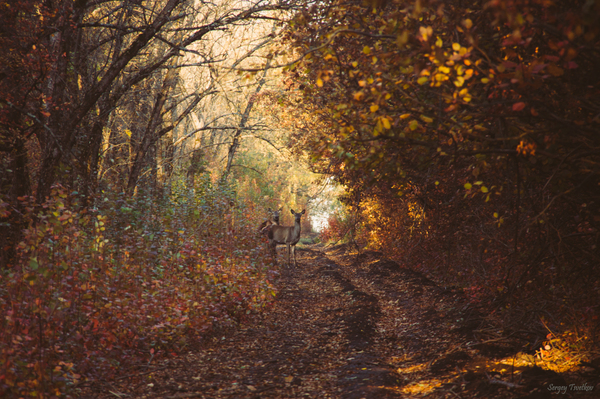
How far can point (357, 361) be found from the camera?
252 inches

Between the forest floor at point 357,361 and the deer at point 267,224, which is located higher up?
the deer at point 267,224

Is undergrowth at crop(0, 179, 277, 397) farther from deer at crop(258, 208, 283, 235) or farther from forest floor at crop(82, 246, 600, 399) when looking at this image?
deer at crop(258, 208, 283, 235)

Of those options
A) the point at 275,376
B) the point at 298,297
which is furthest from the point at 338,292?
the point at 275,376

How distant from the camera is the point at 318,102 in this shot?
32.4 ft

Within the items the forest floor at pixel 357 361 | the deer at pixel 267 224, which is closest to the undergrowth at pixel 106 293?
the forest floor at pixel 357 361

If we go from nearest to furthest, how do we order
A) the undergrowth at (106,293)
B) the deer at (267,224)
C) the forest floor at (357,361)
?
the undergrowth at (106,293) → the forest floor at (357,361) → the deer at (267,224)

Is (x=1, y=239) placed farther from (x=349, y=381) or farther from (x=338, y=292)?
(x=338, y=292)

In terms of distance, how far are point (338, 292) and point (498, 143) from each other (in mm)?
8481

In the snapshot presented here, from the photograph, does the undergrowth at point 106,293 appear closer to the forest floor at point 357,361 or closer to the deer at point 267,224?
the forest floor at point 357,361

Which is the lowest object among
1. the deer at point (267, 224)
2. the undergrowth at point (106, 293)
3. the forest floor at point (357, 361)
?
the forest floor at point (357, 361)

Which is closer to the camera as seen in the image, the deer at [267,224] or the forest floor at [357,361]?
the forest floor at [357,361]

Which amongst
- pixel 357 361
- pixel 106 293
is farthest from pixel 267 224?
pixel 106 293

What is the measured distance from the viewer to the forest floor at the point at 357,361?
486 centimetres

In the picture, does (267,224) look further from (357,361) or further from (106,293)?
(106,293)
